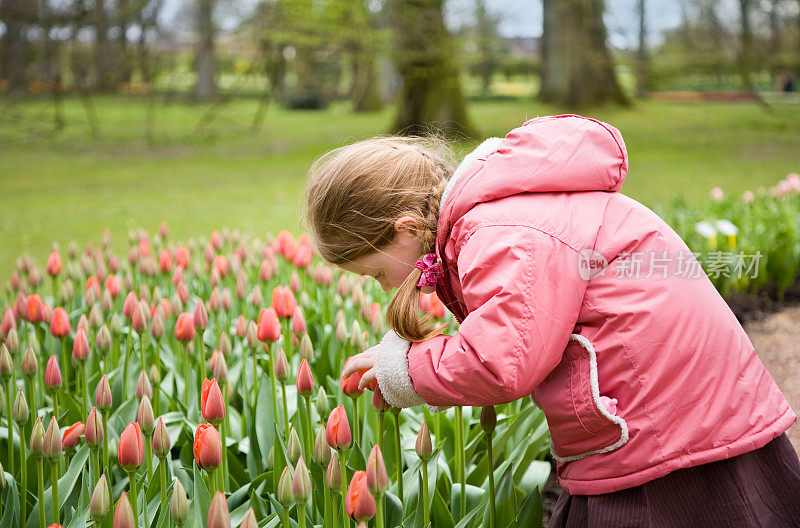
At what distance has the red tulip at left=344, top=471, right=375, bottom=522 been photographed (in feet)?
5.60

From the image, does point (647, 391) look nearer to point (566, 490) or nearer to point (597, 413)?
point (597, 413)

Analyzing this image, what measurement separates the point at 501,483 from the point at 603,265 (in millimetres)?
682

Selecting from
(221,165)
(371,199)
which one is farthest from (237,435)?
(221,165)

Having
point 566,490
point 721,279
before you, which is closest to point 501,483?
point 566,490

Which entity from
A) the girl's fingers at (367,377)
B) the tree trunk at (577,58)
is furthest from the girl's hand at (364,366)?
the tree trunk at (577,58)

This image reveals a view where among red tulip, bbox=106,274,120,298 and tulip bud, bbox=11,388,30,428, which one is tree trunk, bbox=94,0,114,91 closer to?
red tulip, bbox=106,274,120,298

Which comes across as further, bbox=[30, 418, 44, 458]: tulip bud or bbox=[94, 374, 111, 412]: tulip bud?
bbox=[94, 374, 111, 412]: tulip bud

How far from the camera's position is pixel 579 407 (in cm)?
187

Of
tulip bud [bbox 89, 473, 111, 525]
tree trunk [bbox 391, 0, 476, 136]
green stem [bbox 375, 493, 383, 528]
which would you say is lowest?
green stem [bbox 375, 493, 383, 528]

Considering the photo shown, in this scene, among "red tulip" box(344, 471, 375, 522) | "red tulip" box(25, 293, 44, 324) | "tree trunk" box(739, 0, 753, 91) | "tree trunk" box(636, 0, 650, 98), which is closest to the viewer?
"red tulip" box(344, 471, 375, 522)

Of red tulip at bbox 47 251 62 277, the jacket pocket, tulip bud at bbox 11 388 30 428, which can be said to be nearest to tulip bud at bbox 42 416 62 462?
tulip bud at bbox 11 388 30 428

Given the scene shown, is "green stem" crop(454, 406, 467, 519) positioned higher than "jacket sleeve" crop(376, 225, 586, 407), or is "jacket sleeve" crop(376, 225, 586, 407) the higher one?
"jacket sleeve" crop(376, 225, 586, 407)

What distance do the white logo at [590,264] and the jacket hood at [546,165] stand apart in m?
0.17

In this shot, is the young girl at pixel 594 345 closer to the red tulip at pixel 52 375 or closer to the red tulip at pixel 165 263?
the red tulip at pixel 52 375
